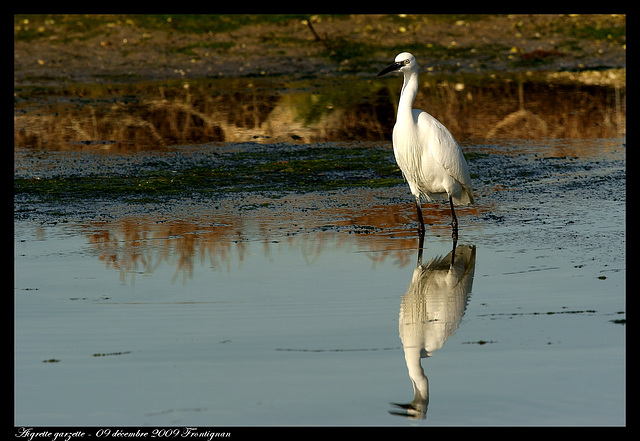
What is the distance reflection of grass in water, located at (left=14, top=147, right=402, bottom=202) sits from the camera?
30.2 ft

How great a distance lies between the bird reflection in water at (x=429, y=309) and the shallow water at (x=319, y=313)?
0.02 metres

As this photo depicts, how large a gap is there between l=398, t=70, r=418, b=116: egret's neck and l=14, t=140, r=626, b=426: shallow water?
3.49 ft

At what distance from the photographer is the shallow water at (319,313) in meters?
3.98

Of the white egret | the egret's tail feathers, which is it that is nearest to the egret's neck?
the white egret

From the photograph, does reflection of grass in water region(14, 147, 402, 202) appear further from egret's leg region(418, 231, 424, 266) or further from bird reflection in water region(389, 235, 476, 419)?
bird reflection in water region(389, 235, 476, 419)

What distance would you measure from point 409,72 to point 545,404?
4493mm

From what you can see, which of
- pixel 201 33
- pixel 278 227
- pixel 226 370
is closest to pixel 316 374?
pixel 226 370

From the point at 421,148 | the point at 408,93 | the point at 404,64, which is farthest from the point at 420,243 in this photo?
the point at 404,64

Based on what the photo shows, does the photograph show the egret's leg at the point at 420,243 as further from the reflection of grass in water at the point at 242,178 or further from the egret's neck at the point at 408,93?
the reflection of grass in water at the point at 242,178

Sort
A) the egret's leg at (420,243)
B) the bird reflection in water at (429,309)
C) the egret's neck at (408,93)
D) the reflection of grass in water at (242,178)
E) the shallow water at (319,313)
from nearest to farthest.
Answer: the shallow water at (319,313) < the bird reflection in water at (429,309) < the egret's leg at (420,243) < the egret's neck at (408,93) < the reflection of grass in water at (242,178)

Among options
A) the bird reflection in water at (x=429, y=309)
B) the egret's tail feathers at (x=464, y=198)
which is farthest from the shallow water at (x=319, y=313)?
the egret's tail feathers at (x=464, y=198)

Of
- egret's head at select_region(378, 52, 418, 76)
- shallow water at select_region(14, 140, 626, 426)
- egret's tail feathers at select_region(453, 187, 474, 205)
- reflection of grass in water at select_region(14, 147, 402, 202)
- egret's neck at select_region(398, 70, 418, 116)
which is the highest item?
egret's head at select_region(378, 52, 418, 76)
